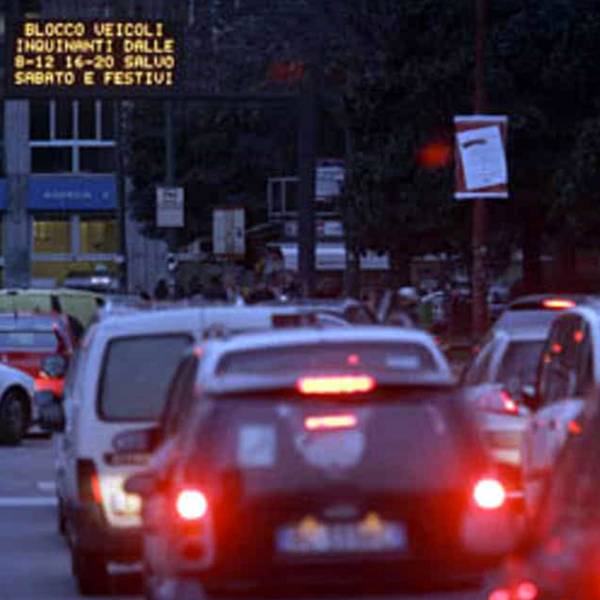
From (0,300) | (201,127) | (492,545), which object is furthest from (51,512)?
(201,127)

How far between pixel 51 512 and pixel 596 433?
41.5 feet

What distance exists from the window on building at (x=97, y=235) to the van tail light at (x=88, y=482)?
77.7 m

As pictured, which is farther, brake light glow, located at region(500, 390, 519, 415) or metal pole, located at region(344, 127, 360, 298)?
metal pole, located at region(344, 127, 360, 298)

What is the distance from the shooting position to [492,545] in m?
9.82

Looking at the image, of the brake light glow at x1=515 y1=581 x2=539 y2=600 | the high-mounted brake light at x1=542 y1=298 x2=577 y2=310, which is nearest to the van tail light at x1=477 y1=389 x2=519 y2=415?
the high-mounted brake light at x1=542 y1=298 x2=577 y2=310

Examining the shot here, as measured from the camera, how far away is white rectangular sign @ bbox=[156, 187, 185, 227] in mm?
55656

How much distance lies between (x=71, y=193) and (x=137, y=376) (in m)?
77.0

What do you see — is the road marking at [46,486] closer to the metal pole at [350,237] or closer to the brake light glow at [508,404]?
the brake light glow at [508,404]

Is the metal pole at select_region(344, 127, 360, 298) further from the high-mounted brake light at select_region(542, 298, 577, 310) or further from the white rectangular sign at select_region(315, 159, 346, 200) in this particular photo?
the high-mounted brake light at select_region(542, 298, 577, 310)

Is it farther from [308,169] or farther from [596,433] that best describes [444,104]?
[596,433]

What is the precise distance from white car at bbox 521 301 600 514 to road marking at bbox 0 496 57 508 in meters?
5.69

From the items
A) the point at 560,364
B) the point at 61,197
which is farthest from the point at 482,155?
the point at 61,197

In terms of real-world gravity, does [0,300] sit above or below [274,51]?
below

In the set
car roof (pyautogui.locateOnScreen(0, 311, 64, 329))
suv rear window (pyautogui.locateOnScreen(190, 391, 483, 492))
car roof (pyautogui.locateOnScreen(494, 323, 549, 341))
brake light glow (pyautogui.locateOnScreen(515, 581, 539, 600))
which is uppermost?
suv rear window (pyautogui.locateOnScreen(190, 391, 483, 492))
